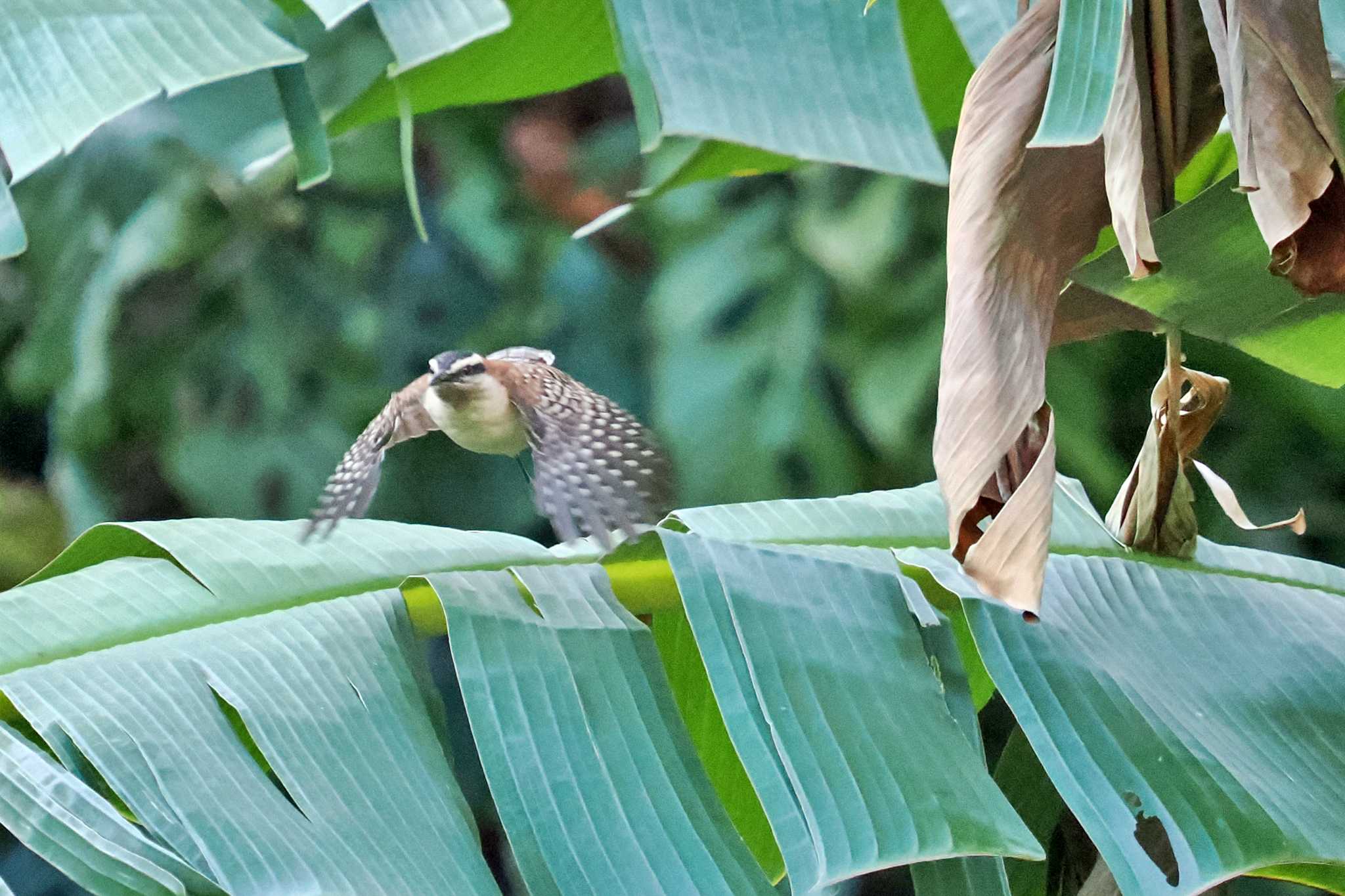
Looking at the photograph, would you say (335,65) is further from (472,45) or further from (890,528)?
(890,528)

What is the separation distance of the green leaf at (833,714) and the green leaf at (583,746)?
3 cm

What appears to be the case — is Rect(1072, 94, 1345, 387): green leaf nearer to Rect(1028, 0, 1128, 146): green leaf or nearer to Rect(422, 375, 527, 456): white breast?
Rect(1028, 0, 1128, 146): green leaf

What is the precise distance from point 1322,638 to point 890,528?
21 cm

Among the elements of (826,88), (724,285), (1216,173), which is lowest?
(724,285)

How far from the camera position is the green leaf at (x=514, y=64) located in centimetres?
67

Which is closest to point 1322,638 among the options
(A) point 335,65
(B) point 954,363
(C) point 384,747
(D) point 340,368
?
(B) point 954,363

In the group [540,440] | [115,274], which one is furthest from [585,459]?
[115,274]

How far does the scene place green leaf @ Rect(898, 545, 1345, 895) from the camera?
520 millimetres

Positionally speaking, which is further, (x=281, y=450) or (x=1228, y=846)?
(x=281, y=450)

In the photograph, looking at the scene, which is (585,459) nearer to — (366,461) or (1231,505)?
(366,461)

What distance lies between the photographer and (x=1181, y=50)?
0.54 meters

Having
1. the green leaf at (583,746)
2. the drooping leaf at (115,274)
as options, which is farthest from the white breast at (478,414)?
the drooping leaf at (115,274)

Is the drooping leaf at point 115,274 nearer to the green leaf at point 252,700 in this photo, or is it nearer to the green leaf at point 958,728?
the green leaf at point 252,700

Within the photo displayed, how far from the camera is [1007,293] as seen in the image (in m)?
0.50
